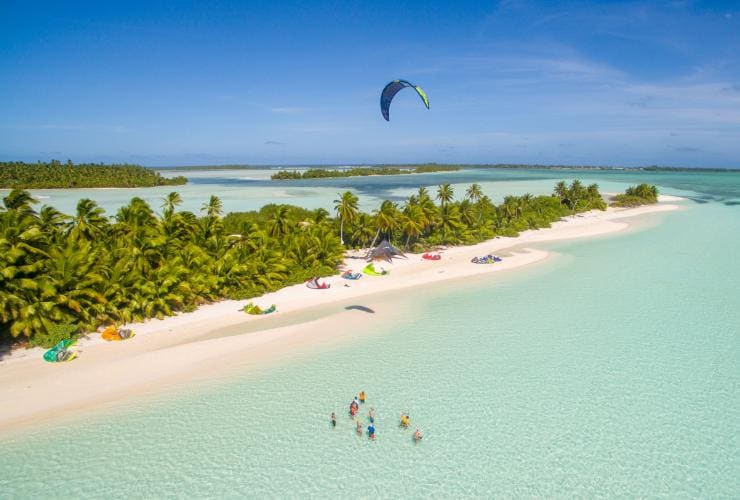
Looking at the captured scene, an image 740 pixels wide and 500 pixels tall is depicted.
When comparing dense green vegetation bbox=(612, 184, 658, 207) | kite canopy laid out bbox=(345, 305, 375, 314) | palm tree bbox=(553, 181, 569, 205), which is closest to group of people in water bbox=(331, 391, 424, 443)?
kite canopy laid out bbox=(345, 305, 375, 314)

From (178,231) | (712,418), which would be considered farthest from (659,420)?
(178,231)

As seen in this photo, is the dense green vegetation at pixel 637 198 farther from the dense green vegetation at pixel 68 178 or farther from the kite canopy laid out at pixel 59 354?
the dense green vegetation at pixel 68 178

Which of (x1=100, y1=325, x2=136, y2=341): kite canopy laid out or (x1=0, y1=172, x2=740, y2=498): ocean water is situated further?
→ (x1=100, y1=325, x2=136, y2=341): kite canopy laid out

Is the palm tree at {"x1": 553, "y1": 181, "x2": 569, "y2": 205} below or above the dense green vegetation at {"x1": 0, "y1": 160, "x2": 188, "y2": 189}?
below

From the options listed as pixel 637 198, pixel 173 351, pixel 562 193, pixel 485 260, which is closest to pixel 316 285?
pixel 173 351

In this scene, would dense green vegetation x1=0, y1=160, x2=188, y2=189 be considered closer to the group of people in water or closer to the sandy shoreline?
the sandy shoreline

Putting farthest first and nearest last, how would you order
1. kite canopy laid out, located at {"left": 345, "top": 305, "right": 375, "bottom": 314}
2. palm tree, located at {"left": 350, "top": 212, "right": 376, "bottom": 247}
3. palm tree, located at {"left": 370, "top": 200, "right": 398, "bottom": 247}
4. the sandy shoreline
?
palm tree, located at {"left": 350, "top": 212, "right": 376, "bottom": 247}, palm tree, located at {"left": 370, "top": 200, "right": 398, "bottom": 247}, kite canopy laid out, located at {"left": 345, "top": 305, "right": 375, "bottom": 314}, the sandy shoreline

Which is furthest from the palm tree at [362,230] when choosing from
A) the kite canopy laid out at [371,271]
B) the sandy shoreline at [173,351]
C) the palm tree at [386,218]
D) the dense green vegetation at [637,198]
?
the dense green vegetation at [637,198]

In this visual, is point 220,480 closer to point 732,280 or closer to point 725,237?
point 732,280
